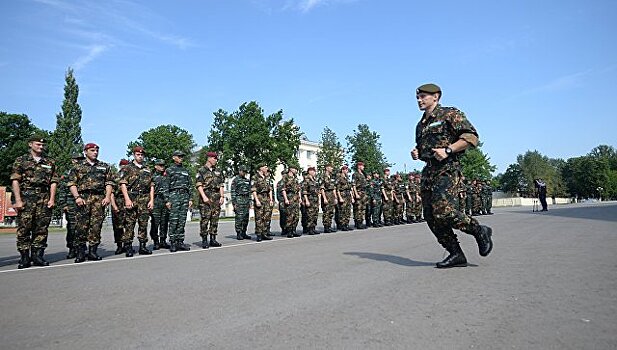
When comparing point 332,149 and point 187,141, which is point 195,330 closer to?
point 332,149

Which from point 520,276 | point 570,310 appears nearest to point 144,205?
point 520,276

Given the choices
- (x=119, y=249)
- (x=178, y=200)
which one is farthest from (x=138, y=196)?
(x=119, y=249)

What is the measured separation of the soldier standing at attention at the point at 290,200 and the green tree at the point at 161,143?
48.4 metres

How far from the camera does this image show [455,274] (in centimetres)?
462

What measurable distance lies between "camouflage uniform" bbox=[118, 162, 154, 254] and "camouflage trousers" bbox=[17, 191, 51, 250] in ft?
5.08

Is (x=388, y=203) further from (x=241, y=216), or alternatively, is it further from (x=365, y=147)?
(x=365, y=147)

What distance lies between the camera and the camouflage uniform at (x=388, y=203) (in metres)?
15.7

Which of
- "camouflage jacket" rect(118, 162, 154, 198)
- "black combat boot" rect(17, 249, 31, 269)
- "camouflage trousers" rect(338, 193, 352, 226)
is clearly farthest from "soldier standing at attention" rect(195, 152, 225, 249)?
"camouflage trousers" rect(338, 193, 352, 226)

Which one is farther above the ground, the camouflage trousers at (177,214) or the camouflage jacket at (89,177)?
the camouflage jacket at (89,177)

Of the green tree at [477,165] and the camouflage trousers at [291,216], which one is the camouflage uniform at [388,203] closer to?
the camouflage trousers at [291,216]

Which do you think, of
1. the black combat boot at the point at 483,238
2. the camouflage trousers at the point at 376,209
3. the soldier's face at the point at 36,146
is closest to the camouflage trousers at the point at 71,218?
the soldier's face at the point at 36,146

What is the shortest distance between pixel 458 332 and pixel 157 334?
2010mm

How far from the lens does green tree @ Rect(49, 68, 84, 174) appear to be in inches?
2071

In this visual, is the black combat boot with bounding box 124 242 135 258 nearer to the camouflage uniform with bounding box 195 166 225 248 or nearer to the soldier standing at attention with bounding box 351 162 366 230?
the camouflage uniform with bounding box 195 166 225 248
